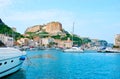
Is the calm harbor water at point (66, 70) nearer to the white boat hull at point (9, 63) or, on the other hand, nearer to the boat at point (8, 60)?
the white boat hull at point (9, 63)

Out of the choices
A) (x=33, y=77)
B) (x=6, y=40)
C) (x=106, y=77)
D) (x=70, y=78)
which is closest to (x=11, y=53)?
(x=33, y=77)

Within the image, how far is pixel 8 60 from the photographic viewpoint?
124ft

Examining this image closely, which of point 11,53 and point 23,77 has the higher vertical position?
point 11,53

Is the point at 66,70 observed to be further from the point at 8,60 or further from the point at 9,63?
the point at 8,60

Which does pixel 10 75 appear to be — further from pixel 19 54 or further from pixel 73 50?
pixel 73 50

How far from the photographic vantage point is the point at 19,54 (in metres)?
43.5

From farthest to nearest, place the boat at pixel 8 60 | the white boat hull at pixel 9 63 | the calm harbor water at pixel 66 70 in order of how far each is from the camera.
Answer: the calm harbor water at pixel 66 70
the boat at pixel 8 60
the white boat hull at pixel 9 63

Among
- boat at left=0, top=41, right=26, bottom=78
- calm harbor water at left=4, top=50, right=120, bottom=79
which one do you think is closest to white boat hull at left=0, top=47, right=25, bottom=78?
boat at left=0, top=41, right=26, bottom=78

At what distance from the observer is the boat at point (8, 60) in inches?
1412

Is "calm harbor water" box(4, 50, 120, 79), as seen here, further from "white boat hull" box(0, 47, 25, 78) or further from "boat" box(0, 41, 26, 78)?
"boat" box(0, 41, 26, 78)

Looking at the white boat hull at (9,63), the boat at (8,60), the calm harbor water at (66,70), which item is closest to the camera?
the white boat hull at (9,63)

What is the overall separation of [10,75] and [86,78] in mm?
10495

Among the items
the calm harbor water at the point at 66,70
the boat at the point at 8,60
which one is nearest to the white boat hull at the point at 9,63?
the boat at the point at 8,60

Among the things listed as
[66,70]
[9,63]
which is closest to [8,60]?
[9,63]
